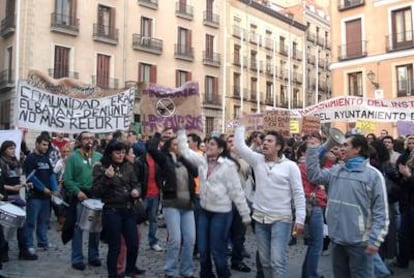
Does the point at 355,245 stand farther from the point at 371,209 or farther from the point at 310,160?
the point at 310,160

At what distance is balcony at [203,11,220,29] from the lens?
4175cm

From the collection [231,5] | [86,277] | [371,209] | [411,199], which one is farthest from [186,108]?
[231,5]

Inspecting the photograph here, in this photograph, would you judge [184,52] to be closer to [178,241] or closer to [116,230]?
[178,241]

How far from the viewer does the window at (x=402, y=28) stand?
3134 centimetres

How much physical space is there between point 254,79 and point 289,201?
41743 mm

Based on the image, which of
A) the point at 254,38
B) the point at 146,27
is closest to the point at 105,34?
the point at 146,27

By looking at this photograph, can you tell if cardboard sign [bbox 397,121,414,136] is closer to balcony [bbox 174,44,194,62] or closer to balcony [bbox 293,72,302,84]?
balcony [bbox 174,44,194,62]

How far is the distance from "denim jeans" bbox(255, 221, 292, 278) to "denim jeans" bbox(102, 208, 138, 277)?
1561 mm

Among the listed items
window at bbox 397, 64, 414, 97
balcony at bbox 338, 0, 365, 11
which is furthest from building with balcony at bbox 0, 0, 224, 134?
window at bbox 397, 64, 414, 97

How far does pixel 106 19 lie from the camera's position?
35.5 metres

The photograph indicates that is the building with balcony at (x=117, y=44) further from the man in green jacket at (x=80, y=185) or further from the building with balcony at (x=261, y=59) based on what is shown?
the man in green jacket at (x=80, y=185)

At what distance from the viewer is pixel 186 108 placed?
8.48 m

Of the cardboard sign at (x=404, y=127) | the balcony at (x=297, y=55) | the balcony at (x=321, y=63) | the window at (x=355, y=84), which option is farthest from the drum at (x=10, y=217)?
the balcony at (x=321, y=63)

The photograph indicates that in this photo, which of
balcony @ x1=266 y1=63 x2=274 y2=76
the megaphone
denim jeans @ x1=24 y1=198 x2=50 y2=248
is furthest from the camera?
balcony @ x1=266 y1=63 x2=274 y2=76
